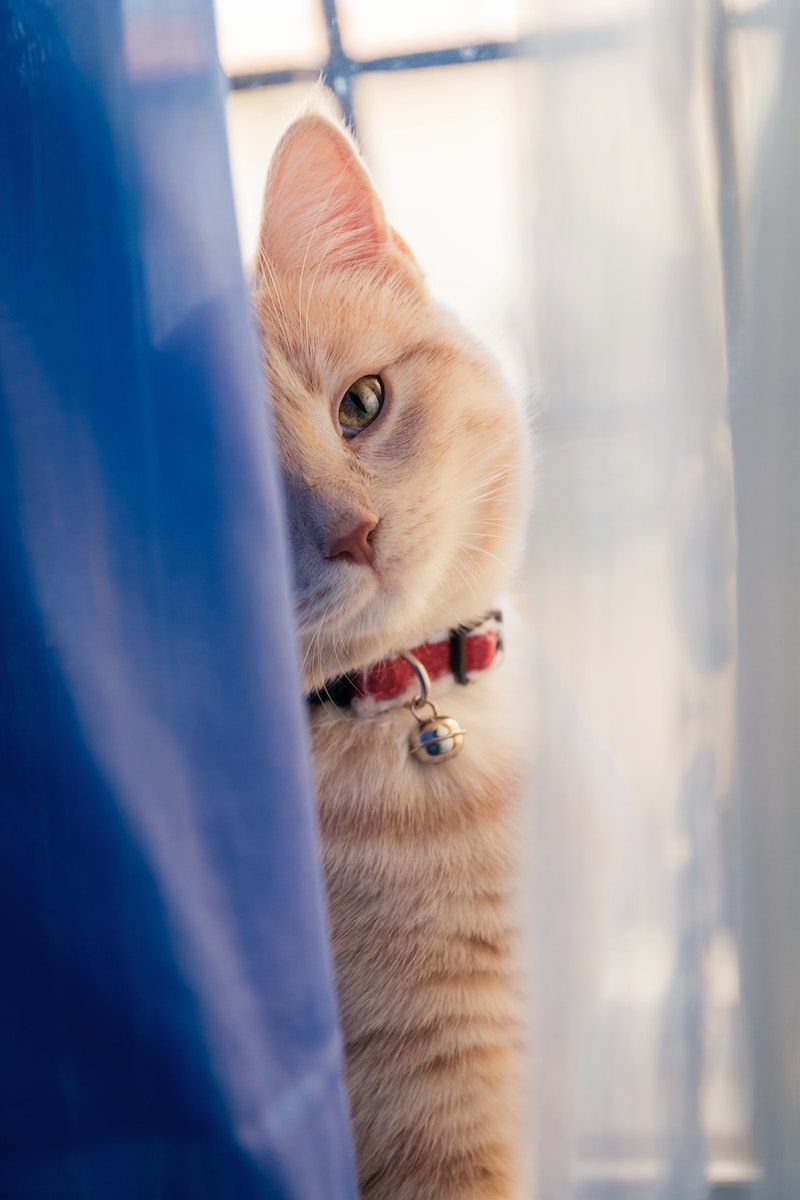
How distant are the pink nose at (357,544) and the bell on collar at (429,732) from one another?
122 millimetres

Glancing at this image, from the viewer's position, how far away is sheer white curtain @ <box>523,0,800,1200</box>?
0.62 metres

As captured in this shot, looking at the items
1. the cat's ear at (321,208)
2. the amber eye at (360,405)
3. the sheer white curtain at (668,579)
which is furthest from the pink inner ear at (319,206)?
the sheer white curtain at (668,579)

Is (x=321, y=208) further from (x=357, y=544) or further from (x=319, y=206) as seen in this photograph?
(x=357, y=544)

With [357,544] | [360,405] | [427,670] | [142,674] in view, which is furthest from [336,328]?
[142,674]

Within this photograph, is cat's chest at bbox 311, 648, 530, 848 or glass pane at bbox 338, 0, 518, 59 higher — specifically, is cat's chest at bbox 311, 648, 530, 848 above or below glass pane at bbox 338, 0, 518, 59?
below

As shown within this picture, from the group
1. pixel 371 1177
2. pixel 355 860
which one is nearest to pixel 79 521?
pixel 355 860

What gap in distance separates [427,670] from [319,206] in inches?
18.1

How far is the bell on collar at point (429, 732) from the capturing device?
83cm

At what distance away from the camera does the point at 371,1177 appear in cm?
77

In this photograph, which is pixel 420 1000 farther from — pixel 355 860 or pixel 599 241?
pixel 599 241

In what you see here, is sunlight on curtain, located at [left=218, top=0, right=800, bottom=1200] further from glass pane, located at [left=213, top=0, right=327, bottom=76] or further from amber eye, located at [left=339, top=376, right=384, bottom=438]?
amber eye, located at [left=339, top=376, right=384, bottom=438]

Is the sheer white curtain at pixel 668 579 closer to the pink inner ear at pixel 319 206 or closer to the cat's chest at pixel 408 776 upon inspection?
the cat's chest at pixel 408 776

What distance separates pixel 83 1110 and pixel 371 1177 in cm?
30

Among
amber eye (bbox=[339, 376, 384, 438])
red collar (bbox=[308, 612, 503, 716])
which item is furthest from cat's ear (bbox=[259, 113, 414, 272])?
red collar (bbox=[308, 612, 503, 716])
